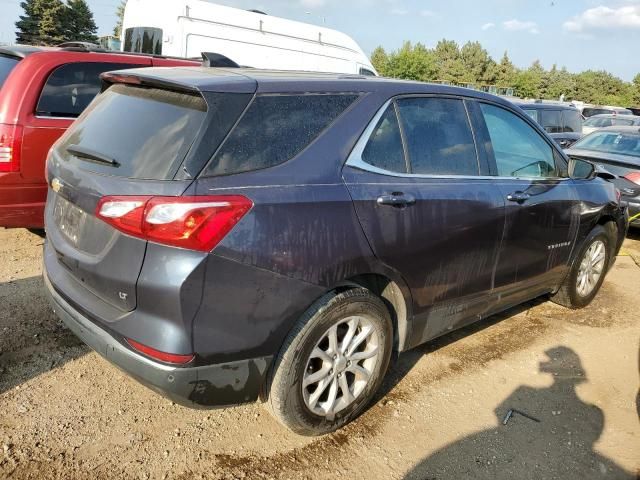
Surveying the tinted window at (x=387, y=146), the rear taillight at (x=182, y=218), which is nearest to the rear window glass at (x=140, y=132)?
the rear taillight at (x=182, y=218)

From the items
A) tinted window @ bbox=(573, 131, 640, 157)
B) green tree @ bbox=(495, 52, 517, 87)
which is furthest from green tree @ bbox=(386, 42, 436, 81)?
tinted window @ bbox=(573, 131, 640, 157)

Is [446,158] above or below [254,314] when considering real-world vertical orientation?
above

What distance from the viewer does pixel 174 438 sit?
2703 millimetres

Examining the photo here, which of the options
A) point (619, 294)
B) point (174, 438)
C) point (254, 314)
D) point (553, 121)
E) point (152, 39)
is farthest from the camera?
point (553, 121)

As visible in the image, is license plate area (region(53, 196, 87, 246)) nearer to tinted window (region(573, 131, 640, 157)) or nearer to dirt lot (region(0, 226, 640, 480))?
dirt lot (region(0, 226, 640, 480))

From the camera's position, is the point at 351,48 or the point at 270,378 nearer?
the point at 270,378

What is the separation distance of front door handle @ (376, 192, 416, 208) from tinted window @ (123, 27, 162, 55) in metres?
8.98

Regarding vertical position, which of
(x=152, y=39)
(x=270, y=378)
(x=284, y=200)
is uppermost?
Answer: (x=152, y=39)

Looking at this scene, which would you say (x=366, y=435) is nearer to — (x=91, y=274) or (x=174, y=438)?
(x=174, y=438)

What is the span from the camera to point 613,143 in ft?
28.3

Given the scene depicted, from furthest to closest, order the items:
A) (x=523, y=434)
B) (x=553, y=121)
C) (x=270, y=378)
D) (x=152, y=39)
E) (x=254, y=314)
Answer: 1. (x=553, y=121)
2. (x=152, y=39)
3. (x=523, y=434)
4. (x=270, y=378)
5. (x=254, y=314)

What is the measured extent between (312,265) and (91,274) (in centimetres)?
97

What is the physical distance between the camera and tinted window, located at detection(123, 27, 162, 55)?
10.4 meters

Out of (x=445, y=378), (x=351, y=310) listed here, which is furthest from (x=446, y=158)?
(x=445, y=378)
